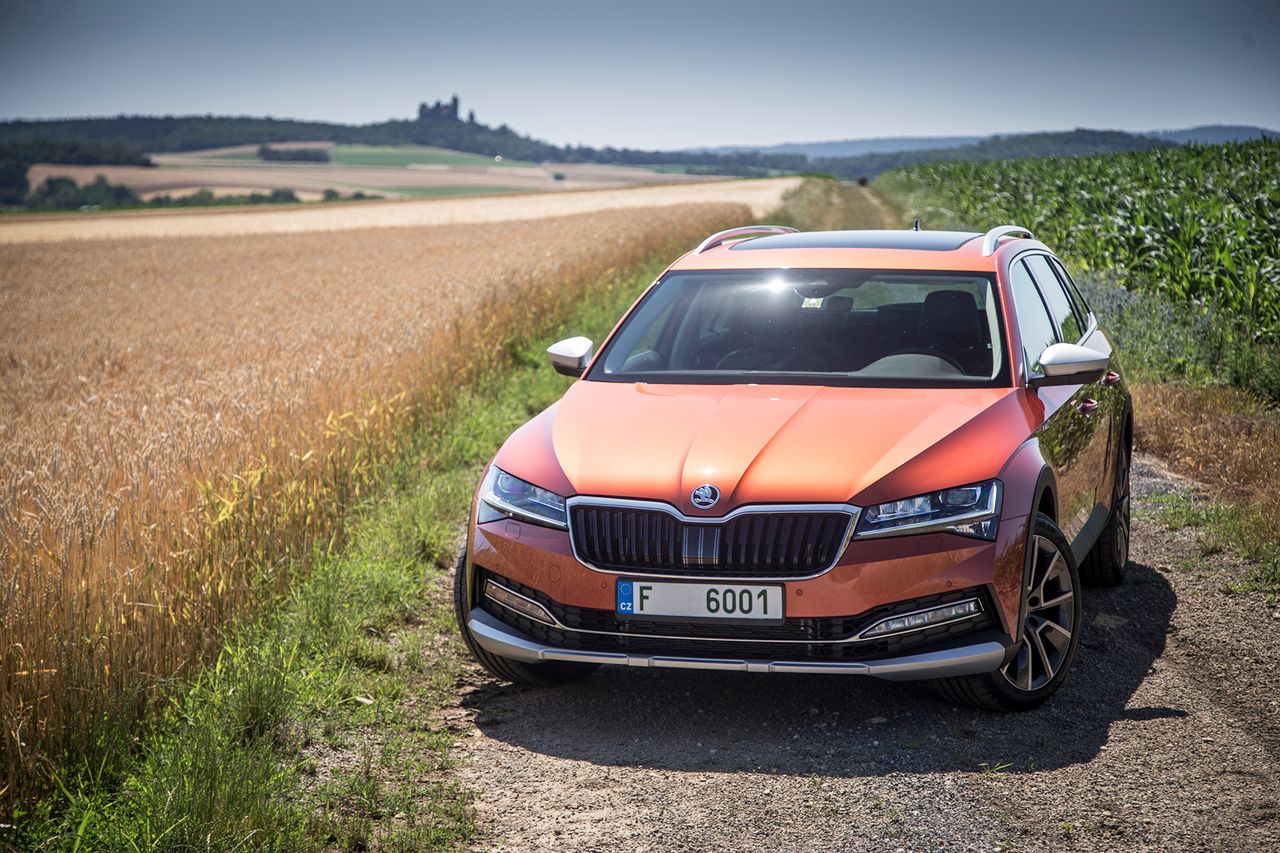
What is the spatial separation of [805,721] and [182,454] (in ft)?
11.3

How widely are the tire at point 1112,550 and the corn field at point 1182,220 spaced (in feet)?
18.8

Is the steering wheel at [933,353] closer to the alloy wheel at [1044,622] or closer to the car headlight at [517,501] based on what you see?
the alloy wheel at [1044,622]

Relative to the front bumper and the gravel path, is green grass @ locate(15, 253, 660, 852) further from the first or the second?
the front bumper

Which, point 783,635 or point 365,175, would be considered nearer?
point 783,635

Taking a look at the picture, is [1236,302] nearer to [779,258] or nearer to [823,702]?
[779,258]

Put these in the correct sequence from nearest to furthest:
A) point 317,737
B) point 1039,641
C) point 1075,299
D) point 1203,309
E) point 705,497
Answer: point 705,497
point 317,737
point 1039,641
point 1075,299
point 1203,309

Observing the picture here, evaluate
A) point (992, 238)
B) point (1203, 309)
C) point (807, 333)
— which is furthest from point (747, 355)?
point (1203, 309)

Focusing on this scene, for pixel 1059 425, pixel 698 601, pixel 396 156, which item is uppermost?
pixel 396 156

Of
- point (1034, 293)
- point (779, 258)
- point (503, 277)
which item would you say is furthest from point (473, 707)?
point (503, 277)

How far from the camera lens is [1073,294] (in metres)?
6.87

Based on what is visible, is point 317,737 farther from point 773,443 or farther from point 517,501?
point 773,443

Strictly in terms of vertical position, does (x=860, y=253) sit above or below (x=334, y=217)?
above

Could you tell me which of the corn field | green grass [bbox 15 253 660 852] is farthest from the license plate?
the corn field

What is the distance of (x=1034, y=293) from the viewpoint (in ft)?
19.6
